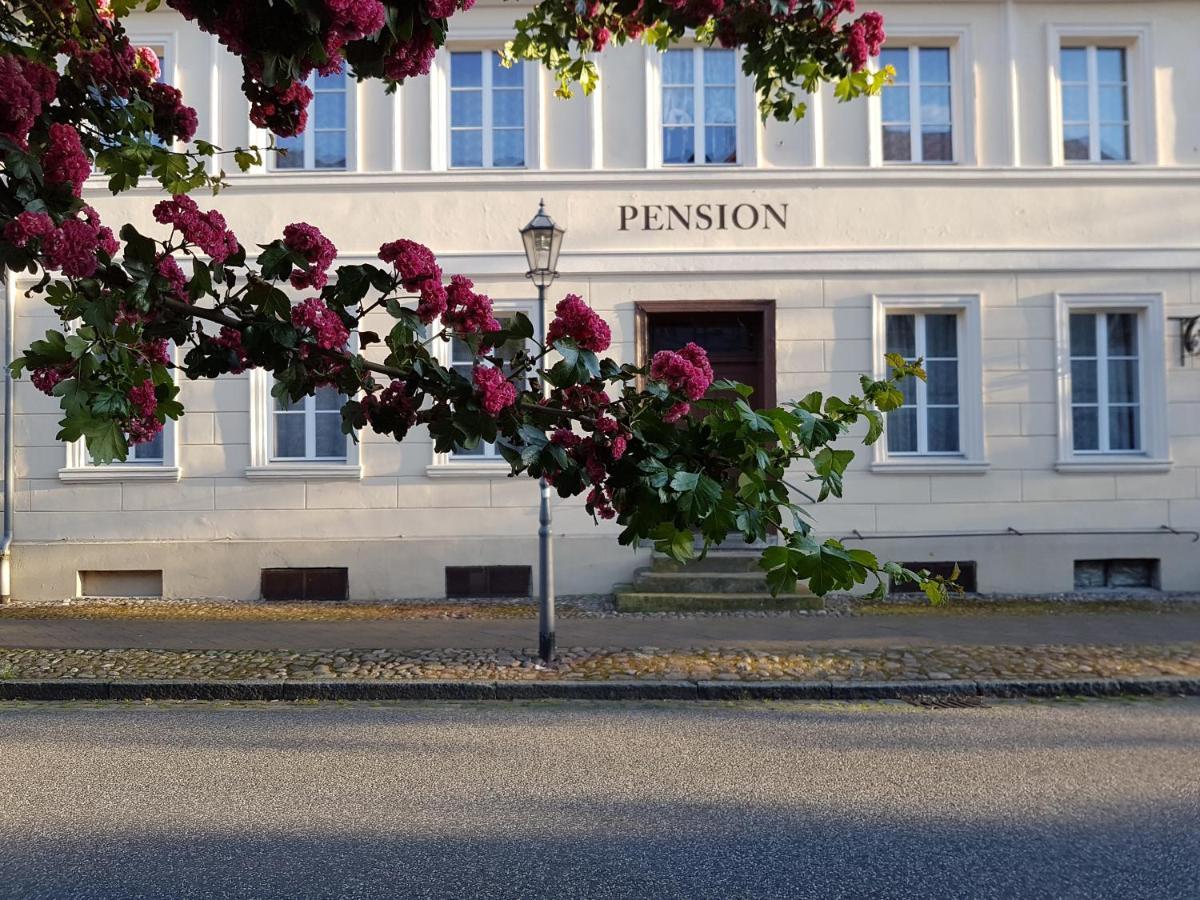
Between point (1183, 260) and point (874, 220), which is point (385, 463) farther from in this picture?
point (1183, 260)

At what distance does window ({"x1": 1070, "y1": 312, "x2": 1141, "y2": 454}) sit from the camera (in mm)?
12852

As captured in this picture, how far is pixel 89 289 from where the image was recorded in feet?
8.11

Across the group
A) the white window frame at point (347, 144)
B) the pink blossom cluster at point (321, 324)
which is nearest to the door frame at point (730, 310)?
the white window frame at point (347, 144)

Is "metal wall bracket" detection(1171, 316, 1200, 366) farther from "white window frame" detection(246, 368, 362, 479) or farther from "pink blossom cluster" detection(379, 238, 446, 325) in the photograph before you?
"pink blossom cluster" detection(379, 238, 446, 325)

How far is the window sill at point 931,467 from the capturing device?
1248 centimetres

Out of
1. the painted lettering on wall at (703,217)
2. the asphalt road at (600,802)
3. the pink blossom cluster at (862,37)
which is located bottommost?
the asphalt road at (600,802)

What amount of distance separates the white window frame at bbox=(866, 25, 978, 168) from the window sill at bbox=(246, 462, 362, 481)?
7164mm

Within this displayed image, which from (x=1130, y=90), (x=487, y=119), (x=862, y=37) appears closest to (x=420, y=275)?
(x=862, y=37)

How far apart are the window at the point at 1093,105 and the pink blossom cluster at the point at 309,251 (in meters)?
12.4

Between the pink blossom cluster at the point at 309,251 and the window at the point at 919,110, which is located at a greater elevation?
the window at the point at 919,110

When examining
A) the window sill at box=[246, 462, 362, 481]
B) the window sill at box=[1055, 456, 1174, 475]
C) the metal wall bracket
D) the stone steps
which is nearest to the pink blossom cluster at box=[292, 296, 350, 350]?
the stone steps

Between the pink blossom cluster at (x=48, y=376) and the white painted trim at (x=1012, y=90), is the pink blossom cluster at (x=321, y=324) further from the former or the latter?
the white painted trim at (x=1012, y=90)

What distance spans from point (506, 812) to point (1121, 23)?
1227cm

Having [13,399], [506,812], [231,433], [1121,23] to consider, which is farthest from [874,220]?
[13,399]
